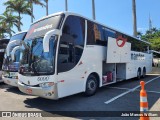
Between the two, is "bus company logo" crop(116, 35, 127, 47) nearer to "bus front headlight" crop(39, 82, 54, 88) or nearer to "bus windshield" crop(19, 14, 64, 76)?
"bus windshield" crop(19, 14, 64, 76)

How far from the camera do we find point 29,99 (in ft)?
29.4

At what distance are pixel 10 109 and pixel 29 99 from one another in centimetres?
154

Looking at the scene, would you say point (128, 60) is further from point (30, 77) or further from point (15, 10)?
point (15, 10)

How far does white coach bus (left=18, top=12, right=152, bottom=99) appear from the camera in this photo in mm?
7195

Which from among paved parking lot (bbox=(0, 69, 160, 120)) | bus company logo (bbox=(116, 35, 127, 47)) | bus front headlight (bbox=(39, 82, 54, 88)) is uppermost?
bus company logo (bbox=(116, 35, 127, 47))

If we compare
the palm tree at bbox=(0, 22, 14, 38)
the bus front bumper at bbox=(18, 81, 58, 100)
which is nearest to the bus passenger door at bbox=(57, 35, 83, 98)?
the bus front bumper at bbox=(18, 81, 58, 100)

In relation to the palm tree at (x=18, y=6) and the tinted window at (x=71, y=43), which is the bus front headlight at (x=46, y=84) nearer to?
the tinted window at (x=71, y=43)

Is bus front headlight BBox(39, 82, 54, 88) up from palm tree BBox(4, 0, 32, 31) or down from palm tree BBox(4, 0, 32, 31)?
down

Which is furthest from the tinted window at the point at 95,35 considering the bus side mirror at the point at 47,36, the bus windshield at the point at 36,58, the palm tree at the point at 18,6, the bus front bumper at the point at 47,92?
the palm tree at the point at 18,6

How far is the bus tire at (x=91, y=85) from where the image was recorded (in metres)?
8.98

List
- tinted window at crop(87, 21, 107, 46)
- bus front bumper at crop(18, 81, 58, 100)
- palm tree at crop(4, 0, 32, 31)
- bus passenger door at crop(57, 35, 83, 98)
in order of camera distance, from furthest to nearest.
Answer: palm tree at crop(4, 0, 32, 31) < tinted window at crop(87, 21, 107, 46) < bus passenger door at crop(57, 35, 83, 98) < bus front bumper at crop(18, 81, 58, 100)

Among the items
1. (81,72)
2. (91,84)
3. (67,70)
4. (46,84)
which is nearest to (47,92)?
(46,84)

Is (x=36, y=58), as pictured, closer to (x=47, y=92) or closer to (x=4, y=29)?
(x=47, y=92)

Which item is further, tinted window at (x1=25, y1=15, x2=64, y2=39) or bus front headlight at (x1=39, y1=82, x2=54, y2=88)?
tinted window at (x1=25, y1=15, x2=64, y2=39)
